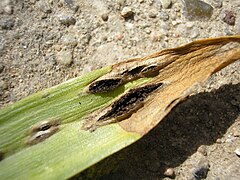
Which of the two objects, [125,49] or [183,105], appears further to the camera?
[125,49]

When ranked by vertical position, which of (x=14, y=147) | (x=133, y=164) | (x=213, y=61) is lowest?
(x=133, y=164)

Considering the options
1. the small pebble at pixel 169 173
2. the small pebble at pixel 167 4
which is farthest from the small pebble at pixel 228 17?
the small pebble at pixel 169 173

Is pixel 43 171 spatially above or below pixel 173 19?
below

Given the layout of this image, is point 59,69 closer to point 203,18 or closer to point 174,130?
point 174,130

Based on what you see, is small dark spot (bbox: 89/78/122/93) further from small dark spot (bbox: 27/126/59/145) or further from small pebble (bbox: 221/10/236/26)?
small pebble (bbox: 221/10/236/26)

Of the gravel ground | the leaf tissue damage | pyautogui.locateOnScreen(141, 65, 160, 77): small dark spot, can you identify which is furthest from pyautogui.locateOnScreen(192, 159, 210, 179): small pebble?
pyautogui.locateOnScreen(141, 65, 160, 77): small dark spot

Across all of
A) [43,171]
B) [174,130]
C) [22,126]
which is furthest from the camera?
[174,130]

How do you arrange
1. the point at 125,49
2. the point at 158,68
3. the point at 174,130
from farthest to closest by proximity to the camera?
the point at 125,49 < the point at 174,130 < the point at 158,68

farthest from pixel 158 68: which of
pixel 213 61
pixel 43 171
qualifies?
pixel 43 171
